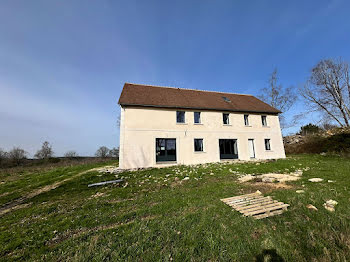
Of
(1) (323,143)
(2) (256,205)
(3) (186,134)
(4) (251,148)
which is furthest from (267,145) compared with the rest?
(2) (256,205)

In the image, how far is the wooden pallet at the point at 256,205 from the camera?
12.3ft

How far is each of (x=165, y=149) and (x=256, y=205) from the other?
1031 centimetres

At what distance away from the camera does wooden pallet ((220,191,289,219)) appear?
3741 mm

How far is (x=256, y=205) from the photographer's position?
162 inches

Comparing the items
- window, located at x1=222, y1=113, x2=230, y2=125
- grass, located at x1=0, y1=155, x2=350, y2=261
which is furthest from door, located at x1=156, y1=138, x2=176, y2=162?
grass, located at x1=0, y1=155, x2=350, y2=261

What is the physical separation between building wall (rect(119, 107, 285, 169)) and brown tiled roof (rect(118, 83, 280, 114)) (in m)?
0.65

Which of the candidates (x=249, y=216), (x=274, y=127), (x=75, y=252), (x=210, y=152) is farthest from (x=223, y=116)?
(x=75, y=252)

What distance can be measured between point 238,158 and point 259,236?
45.3ft

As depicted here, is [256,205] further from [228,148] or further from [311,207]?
[228,148]

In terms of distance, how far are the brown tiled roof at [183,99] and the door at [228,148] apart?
367 cm

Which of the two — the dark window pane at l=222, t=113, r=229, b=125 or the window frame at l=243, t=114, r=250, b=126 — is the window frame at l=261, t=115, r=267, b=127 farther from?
the dark window pane at l=222, t=113, r=229, b=125

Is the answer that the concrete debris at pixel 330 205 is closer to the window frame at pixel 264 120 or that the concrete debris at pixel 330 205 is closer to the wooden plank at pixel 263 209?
the wooden plank at pixel 263 209

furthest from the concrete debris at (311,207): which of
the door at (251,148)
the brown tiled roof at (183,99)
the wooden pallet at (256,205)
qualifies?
the door at (251,148)

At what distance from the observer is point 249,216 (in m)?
3.62
